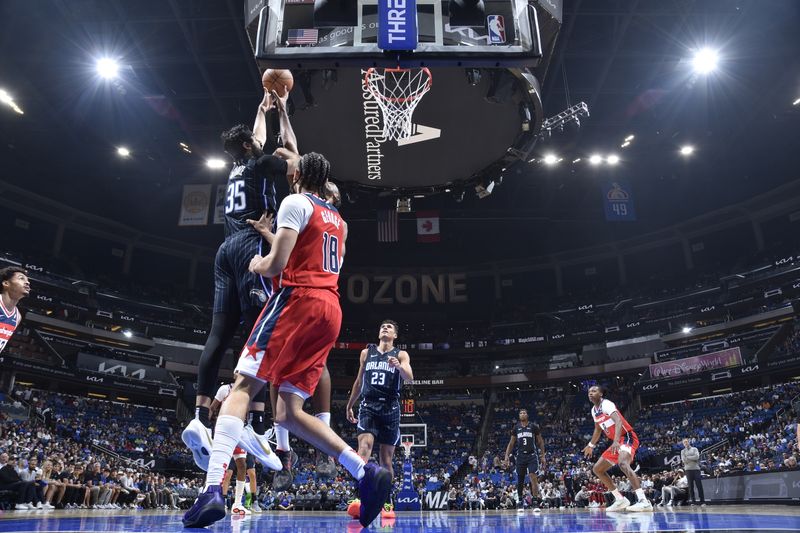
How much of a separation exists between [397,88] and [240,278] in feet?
30.4

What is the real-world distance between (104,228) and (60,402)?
11933mm

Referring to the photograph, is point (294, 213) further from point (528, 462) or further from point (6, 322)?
point (528, 462)

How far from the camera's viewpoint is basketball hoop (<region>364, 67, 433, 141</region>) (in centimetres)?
1205

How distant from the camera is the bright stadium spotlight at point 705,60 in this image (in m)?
18.6

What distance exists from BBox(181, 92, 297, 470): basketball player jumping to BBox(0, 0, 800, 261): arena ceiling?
35.6ft

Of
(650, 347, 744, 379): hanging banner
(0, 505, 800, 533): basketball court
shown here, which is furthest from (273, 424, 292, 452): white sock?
(650, 347, 744, 379): hanging banner

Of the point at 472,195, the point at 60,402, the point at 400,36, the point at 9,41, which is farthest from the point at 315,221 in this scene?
the point at 60,402

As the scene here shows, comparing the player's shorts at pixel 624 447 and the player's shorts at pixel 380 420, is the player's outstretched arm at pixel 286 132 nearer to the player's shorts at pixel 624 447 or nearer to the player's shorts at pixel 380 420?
the player's shorts at pixel 380 420

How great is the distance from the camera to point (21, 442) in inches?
728

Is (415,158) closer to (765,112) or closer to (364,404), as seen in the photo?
(364,404)

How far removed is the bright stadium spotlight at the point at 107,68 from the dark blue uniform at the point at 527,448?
17.9 meters

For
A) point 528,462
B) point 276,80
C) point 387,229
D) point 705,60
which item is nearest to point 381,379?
point 276,80

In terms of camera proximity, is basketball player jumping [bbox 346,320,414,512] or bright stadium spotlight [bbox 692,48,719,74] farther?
bright stadium spotlight [bbox 692,48,719,74]

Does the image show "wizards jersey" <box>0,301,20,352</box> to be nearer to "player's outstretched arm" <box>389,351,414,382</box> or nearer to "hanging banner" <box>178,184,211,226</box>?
"player's outstretched arm" <box>389,351,414,382</box>
